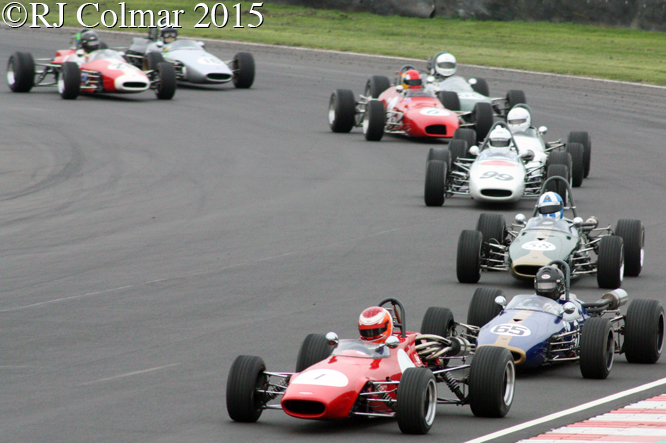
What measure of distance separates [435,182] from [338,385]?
1201 centimetres

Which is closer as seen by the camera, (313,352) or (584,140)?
(313,352)

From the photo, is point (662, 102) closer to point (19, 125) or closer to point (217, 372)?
point (19, 125)

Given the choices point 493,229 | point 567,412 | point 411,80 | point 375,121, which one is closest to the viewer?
point 567,412

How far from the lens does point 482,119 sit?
2808 cm

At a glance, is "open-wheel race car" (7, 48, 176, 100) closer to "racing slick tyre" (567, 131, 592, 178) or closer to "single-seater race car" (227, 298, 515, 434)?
"racing slick tyre" (567, 131, 592, 178)

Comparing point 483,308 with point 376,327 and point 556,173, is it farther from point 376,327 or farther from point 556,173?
point 556,173

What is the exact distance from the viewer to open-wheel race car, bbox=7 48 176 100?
32969 mm

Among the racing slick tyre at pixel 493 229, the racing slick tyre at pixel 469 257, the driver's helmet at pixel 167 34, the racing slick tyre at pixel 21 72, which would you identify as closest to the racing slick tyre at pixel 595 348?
the racing slick tyre at pixel 469 257

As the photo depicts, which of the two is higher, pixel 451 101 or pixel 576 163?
pixel 451 101

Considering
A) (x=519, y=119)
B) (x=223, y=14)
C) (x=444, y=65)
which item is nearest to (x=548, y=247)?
(x=519, y=119)

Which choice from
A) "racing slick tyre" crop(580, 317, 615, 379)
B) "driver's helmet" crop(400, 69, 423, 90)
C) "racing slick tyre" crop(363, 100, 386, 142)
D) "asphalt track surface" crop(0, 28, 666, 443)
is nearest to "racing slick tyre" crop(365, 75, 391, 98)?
"asphalt track surface" crop(0, 28, 666, 443)

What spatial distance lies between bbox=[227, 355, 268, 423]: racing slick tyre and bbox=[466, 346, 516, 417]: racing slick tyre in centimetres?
179

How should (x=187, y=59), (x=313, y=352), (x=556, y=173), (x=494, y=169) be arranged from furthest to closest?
(x=187, y=59) < (x=494, y=169) < (x=556, y=173) < (x=313, y=352)

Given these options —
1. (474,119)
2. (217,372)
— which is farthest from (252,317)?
(474,119)
